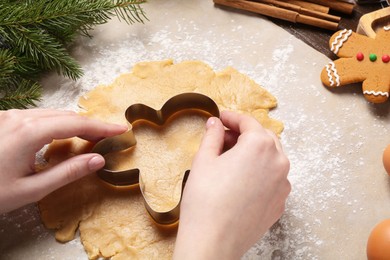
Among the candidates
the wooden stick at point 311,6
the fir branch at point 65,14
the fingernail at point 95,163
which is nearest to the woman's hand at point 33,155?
the fingernail at point 95,163

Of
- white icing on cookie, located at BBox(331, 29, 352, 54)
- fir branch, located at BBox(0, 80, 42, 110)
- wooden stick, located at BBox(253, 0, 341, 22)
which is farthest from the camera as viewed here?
wooden stick, located at BBox(253, 0, 341, 22)

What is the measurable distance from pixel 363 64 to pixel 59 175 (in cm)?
93

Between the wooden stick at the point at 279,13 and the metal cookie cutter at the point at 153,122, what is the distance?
1.50 ft

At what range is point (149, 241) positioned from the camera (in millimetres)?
1222

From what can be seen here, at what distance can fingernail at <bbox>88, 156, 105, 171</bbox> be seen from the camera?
119 cm

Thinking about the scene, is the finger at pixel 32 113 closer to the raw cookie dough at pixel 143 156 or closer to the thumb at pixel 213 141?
the raw cookie dough at pixel 143 156

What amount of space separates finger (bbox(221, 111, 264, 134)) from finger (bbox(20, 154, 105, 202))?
0.33 meters

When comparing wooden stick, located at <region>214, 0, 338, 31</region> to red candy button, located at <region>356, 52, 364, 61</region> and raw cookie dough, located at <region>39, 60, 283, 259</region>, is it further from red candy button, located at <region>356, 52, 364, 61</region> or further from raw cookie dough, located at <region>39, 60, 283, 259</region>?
raw cookie dough, located at <region>39, 60, 283, 259</region>

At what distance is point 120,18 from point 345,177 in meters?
0.90

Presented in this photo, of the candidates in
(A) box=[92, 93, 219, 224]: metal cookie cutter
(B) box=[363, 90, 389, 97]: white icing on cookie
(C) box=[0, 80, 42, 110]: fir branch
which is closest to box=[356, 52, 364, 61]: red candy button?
(B) box=[363, 90, 389, 97]: white icing on cookie

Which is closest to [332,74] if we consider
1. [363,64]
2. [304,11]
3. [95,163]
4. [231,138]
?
[363,64]

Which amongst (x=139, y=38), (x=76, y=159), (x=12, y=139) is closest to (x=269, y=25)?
(x=139, y=38)

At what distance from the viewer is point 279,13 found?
1611 millimetres

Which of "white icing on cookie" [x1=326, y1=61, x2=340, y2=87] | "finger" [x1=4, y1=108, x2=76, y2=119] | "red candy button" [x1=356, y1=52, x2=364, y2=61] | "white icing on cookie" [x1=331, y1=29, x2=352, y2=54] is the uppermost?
"finger" [x1=4, y1=108, x2=76, y2=119]
